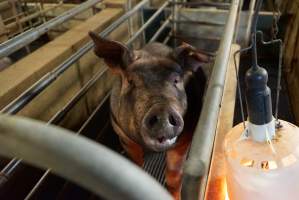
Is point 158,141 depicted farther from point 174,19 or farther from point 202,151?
point 174,19

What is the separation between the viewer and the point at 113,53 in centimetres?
185

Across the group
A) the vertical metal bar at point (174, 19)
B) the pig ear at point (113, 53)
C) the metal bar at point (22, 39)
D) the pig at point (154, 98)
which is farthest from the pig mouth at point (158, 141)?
the vertical metal bar at point (174, 19)

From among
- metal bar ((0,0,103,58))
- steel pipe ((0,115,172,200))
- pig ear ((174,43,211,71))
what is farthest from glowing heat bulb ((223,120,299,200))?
pig ear ((174,43,211,71))

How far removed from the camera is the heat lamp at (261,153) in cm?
72

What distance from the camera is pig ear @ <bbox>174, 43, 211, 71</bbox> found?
6.04 feet

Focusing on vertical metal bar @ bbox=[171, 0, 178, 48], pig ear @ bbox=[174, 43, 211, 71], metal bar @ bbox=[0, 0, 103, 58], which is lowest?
vertical metal bar @ bbox=[171, 0, 178, 48]

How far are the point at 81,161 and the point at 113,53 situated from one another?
5.07 ft

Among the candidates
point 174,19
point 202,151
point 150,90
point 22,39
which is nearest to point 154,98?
point 150,90

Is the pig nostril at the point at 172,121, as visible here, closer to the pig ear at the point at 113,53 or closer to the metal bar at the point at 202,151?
the pig ear at the point at 113,53

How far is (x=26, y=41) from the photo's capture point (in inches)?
54.9

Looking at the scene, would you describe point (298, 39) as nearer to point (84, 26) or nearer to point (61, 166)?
point (84, 26)

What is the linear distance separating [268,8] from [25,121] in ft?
16.4

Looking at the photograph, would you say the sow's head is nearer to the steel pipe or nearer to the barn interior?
the barn interior

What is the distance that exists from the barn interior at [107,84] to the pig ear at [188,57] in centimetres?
7
